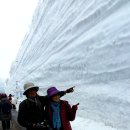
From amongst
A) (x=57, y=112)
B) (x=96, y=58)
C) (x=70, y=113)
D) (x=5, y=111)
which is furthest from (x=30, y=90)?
(x=5, y=111)

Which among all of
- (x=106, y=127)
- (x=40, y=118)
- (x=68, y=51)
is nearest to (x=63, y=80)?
(x=68, y=51)

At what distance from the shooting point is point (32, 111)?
4223mm

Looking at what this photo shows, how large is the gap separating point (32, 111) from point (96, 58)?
387 centimetres

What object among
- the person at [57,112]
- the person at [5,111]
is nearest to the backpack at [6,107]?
the person at [5,111]

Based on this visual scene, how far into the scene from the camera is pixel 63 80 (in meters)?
10.5

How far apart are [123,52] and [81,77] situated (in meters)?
2.28

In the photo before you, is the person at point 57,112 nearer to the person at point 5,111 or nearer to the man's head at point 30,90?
the man's head at point 30,90

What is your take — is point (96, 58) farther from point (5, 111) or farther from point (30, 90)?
point (5, 111)

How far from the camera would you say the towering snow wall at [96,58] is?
6594 mm

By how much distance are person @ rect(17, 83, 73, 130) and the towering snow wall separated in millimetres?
1996

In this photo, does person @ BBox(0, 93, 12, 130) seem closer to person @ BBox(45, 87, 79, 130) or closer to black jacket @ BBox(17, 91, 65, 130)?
black jacket @ BBox(17, 91, 65, 130)

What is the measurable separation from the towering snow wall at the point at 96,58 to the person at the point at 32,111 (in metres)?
2.00

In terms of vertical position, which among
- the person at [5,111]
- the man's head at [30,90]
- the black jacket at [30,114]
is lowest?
the person at [5,111]

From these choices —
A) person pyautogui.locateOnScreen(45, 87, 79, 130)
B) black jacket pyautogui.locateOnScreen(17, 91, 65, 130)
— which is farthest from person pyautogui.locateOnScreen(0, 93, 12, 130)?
person pyautogui.locateOnScreen(45, 87, 79, 130)
